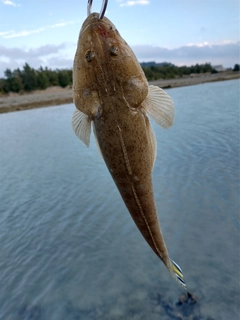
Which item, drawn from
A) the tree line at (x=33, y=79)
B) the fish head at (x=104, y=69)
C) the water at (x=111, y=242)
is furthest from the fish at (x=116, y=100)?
the tree line at (x=33, y=79)

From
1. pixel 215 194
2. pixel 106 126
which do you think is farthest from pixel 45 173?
pixel 106 126

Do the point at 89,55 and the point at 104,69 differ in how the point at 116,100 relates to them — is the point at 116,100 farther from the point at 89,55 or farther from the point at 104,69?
the point at 89,55

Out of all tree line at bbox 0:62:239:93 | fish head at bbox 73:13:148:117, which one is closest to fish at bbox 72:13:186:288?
fish head at bbox 73:13:148:117

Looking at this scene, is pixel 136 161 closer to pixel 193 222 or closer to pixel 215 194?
pixel 193 222

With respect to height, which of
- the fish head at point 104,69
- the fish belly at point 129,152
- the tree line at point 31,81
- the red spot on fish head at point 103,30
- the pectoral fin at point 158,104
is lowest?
the tree line at point 31,81

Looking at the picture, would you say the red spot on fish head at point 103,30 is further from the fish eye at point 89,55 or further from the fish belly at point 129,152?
the fish belly at point 129,152

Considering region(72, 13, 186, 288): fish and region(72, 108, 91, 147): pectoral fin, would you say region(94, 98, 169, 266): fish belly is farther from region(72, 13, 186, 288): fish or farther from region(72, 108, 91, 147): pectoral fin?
region(72, 108, 91, 147): pectoral fin
